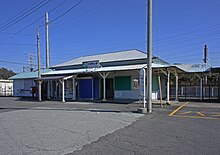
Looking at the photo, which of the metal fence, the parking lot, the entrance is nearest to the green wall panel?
the entrance

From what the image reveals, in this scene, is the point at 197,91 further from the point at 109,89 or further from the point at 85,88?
the point at 85,88

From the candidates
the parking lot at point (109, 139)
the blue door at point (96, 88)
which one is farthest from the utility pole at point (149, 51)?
the blue door at point (96, 88)

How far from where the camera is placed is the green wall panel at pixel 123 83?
2256cm

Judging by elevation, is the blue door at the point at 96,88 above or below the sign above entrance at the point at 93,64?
below

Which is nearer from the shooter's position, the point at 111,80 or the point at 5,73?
the point at 111,80

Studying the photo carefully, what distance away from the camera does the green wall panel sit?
74.0ft

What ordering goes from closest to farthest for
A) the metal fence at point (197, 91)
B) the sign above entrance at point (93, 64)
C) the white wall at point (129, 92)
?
the white wall at point (129, 92), the metal fence at point (197, 91), the sign above entrance at point (93, 64)

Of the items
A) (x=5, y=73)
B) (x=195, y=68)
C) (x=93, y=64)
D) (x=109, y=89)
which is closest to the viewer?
(x=195, y=68)

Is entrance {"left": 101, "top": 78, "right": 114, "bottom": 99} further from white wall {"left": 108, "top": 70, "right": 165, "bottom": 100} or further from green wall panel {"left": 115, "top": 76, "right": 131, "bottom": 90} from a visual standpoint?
green wall panel {"left": 115, "top": 76, "right": 131, "bottom": 90}

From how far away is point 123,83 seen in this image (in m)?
23.0

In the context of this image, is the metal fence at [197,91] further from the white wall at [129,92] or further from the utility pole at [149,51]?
the utility pole at [149,51]

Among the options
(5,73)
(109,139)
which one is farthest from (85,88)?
(5,73)

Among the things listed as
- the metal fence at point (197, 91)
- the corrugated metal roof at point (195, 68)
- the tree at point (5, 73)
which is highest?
the tree at point (5, 73)

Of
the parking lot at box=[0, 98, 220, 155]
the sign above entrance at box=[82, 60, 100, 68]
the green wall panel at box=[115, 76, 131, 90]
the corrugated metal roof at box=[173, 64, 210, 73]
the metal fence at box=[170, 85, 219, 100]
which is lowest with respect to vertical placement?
the parking lot at box=[0, 98, 220, 155]
